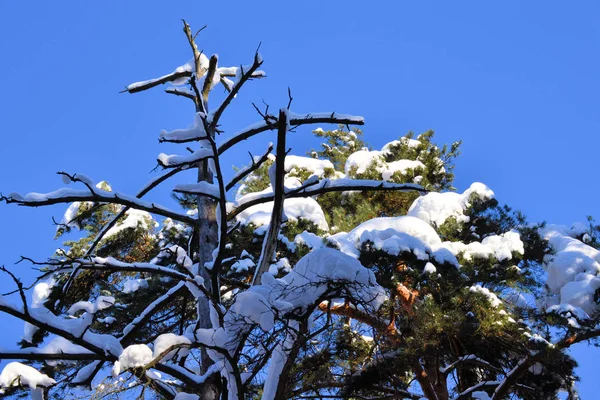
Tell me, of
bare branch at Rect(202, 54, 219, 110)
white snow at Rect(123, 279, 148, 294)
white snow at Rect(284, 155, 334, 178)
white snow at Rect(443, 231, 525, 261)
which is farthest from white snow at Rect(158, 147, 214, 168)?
white snow at Rect(284, 155, 334, 178)

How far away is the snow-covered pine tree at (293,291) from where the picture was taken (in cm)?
371

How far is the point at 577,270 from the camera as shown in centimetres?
795

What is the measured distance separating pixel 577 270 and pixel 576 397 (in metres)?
1.98

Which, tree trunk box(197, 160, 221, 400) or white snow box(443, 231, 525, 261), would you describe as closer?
tree trunk box(197, 160, 221, 400)

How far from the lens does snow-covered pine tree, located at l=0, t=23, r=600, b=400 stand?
12.2ft

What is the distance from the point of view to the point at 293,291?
358 cm

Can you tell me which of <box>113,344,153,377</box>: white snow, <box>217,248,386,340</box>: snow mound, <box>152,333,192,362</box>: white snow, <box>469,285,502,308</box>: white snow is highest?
<box>469,285,502,308</box>: white snow

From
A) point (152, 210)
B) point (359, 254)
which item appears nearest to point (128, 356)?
point (152, 210)

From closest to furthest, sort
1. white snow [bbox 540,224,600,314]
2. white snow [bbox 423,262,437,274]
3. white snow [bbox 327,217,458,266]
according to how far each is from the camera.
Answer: white snow [bbox 423,262,437,274], white snow [bbox 327,217,458,266], white snow [bbox 540,224,600,314]

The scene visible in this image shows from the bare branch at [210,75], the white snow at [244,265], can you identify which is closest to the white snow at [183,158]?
the bare branch at [210,75]

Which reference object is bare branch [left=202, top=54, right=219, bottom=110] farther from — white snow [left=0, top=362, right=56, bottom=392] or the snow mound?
white snow [left=0, top=362, right=56, bottom=392]

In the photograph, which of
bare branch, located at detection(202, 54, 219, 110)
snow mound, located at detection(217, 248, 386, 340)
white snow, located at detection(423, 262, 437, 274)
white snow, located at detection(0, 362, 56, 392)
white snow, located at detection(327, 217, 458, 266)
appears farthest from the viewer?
white snow, located at detection(327, 217, 458, 266)

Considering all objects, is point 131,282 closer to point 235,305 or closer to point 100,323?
point 100,323

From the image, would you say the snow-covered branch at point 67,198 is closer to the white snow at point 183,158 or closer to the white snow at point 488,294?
the white snow at point 183,158
